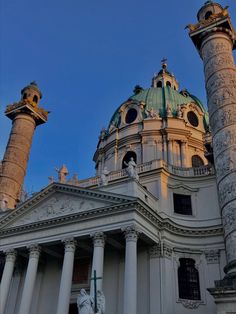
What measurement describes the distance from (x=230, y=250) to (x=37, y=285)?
1312 cm

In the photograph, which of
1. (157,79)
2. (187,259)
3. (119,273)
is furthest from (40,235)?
(157,79)

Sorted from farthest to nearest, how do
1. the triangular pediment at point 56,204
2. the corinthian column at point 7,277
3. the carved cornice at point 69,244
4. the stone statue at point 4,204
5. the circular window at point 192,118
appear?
1. the circular window at point 192,118
2. the stone statue at point 4,204
3. the triangular pediment at point 56,204
4. the corinthian column at point 7,277
5. the carved cornice at point 69,244

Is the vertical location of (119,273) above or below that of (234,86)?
below

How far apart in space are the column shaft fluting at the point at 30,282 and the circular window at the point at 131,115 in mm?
16378

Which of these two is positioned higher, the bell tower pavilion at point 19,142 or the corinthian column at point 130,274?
the bell tower pavilion at point 19,142

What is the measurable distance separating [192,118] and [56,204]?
16.7 meters

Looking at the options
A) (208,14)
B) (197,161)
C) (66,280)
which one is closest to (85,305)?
(66,280)

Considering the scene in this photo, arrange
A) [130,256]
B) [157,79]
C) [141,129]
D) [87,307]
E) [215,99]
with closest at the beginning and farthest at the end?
[87,307], [130,256], [215,99], [141,129], [157,79]

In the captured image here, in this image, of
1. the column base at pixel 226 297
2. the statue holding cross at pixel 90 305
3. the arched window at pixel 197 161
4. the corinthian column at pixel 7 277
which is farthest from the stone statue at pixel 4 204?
the column base at pixel 226 297

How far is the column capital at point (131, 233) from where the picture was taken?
1961 cm

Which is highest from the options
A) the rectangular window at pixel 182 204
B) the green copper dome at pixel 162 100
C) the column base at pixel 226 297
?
the green copper dome at pixel 162 100

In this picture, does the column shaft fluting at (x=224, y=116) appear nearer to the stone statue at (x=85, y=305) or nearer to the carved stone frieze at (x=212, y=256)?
the carved stone frieze at (x=212, y=256)

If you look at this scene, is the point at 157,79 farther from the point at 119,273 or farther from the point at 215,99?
the point at 119,273

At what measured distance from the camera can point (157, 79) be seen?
41.6m
